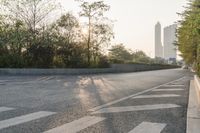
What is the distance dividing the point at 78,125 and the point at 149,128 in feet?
4.61

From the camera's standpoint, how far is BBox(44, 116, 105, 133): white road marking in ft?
19.3

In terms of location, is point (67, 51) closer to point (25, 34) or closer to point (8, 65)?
point (25, 34)

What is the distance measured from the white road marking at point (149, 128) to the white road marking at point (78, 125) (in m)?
0.93

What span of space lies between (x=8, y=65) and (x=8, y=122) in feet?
76.5

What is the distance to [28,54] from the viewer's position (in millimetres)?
31078

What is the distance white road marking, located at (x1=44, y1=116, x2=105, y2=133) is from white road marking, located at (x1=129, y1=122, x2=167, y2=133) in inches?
36.6

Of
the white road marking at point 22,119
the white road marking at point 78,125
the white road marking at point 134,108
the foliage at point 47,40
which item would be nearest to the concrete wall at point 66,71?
the foliage at point 47,40

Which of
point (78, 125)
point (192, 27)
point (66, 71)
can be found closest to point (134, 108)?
point (78, 125)

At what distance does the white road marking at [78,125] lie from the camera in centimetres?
588

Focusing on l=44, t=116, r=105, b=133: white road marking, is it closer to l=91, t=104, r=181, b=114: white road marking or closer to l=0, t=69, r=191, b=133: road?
l=0, t=69, r=191, b=133: road

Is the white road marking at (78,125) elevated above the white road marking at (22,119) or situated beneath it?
situated beneath

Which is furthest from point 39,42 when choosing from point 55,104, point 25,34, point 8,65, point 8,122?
point 8,122

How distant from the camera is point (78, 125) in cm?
635

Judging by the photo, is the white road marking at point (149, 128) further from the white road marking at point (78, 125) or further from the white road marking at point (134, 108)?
the white road marking at point (134, 108)
